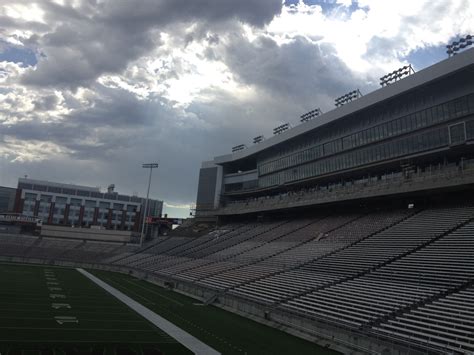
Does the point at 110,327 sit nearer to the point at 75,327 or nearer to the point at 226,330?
the point at 75,327

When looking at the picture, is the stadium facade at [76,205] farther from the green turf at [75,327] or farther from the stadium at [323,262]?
the green turf at [75,327]

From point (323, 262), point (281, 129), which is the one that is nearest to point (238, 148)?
point (281, 129)

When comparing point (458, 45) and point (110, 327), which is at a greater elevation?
point (458, 45)

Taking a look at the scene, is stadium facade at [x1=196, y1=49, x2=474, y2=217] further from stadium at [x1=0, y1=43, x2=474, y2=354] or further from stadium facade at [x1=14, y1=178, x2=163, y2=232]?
stadium facade at [x1=14, y1=178, x2=163, y2=232]

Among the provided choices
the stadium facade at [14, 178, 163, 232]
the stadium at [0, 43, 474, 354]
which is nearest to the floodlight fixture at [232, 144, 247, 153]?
the stadium at [0, 43, 474, 354]

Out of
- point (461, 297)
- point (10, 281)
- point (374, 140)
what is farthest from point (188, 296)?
point (374, 140)

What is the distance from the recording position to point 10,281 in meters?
33.5

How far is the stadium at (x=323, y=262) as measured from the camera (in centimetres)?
1736

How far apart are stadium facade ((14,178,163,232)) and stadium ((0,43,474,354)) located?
89.9 ft

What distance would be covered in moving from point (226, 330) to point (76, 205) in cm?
8237

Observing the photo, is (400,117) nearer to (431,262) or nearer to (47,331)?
(431,262)

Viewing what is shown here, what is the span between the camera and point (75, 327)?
60.9ft

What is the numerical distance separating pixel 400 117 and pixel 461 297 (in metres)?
24.2

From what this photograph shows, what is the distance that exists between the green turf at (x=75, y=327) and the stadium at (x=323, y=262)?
9cm
